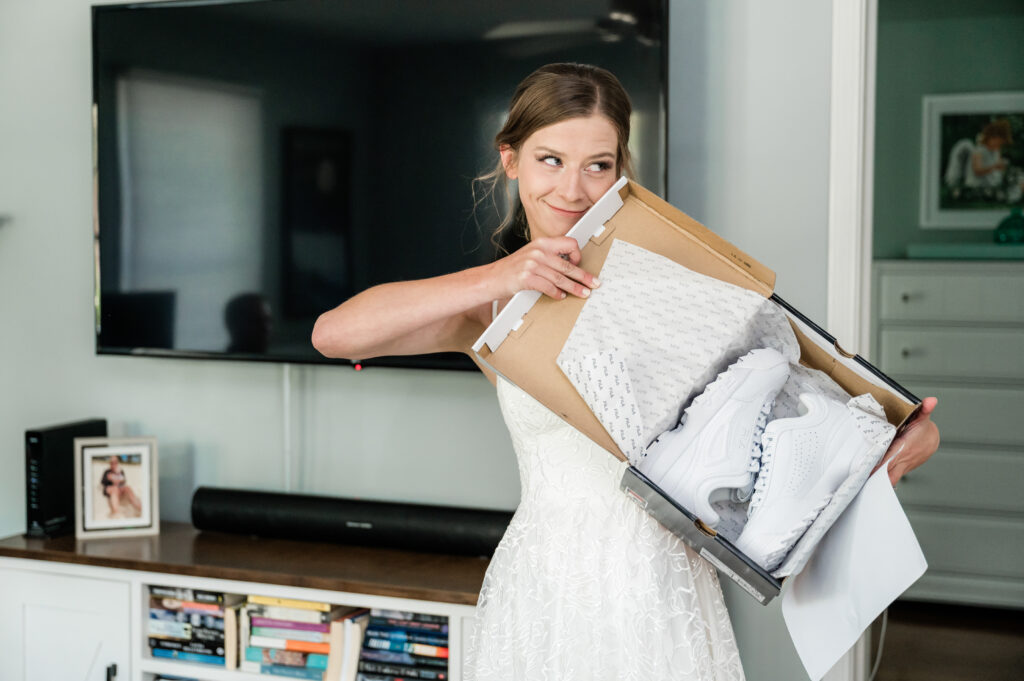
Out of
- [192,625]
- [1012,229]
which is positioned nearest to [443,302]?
[192,625]

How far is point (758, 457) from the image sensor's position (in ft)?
3.15

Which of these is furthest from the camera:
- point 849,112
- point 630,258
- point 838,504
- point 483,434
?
point 483,434

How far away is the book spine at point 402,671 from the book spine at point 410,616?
10cm

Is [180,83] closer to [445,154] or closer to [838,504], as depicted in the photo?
[445,154]

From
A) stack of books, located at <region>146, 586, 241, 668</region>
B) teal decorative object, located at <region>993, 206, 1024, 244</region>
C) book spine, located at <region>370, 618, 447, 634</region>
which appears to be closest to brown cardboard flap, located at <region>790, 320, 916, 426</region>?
book spine, located at <region>370, 618, 447, 634</region>

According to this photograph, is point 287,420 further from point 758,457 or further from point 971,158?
point 971,158

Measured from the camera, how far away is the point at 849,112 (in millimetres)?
1908

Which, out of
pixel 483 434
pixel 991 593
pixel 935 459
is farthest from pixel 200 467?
pixel 991 593

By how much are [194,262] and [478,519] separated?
38.0 inches

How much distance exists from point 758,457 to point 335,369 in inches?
60.9

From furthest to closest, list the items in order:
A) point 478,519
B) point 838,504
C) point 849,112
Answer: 1. point 478,519
2. point 849,112
3. point 838,504

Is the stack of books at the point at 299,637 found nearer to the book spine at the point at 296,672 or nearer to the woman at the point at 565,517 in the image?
the book spine at the point at 296,672

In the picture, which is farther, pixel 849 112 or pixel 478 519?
pixel 478 519

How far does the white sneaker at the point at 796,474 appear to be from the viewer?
929 mm
